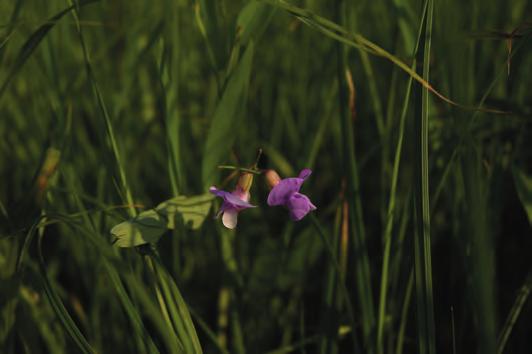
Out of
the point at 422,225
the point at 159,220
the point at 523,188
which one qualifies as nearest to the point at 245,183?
the point at 159,220

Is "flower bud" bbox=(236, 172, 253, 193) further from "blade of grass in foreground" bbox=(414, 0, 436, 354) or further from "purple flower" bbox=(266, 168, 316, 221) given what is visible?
"blade of grass in foreground" bbox=(414, 0, 436, 354)

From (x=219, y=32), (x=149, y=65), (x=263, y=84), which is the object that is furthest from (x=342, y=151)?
(x=149, y=65)

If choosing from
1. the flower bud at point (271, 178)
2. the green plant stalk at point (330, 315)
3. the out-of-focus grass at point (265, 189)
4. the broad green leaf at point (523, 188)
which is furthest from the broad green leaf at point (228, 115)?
the broad green leaf at point (523, 188)

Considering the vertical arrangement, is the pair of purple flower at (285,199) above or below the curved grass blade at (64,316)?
above

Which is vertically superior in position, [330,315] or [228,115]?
[228,115]

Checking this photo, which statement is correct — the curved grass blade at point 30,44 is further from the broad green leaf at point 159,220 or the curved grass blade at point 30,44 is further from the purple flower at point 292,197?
the purple flower at point 292,197

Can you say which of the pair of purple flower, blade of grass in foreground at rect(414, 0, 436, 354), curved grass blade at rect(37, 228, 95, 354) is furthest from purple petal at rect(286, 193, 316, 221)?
curved grass blade at rect(37, 228, 95, 354)

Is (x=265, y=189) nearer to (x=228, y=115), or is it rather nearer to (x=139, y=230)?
(x=228, y=115)
